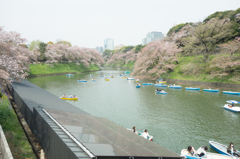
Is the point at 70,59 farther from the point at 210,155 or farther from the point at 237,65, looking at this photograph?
Answer: the point at 210,155

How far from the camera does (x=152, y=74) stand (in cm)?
5259

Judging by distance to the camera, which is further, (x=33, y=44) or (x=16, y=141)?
(x=33, y=44)

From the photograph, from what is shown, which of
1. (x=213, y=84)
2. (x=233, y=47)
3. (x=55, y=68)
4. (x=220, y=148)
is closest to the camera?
(x=220, y=148)

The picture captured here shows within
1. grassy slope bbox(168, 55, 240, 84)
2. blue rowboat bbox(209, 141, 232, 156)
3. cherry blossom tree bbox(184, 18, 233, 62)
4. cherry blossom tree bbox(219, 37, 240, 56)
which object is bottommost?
blue rowboat bbox(209, 141, 232, 156)

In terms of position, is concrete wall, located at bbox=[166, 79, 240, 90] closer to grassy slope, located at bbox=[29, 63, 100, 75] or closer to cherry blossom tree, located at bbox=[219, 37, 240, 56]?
cherry blossom tree, located at bbox=[219, 37, 240, 56]

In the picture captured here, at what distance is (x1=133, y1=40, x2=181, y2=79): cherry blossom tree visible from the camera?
47.8 metres

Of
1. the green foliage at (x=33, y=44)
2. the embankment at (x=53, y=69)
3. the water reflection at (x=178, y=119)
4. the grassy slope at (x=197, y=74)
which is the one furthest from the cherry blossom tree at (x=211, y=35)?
the green foliage at (x=33, y=44)

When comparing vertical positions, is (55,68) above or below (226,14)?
below

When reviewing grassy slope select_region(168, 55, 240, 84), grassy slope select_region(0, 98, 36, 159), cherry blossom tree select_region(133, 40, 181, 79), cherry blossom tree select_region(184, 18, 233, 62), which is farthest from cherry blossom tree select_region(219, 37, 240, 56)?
grassy slope select_region(0, 98, 36, 159)

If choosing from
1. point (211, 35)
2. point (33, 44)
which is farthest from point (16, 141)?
point (33, 44)

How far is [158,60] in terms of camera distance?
4916 cm

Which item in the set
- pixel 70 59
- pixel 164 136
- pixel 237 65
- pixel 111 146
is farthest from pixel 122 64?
pixel 111 146

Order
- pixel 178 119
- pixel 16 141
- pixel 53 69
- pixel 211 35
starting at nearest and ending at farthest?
pixel 16 141, pixel 178 119, pixel 211 35, pixel 53 69

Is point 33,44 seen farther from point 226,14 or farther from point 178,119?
point 226,14
